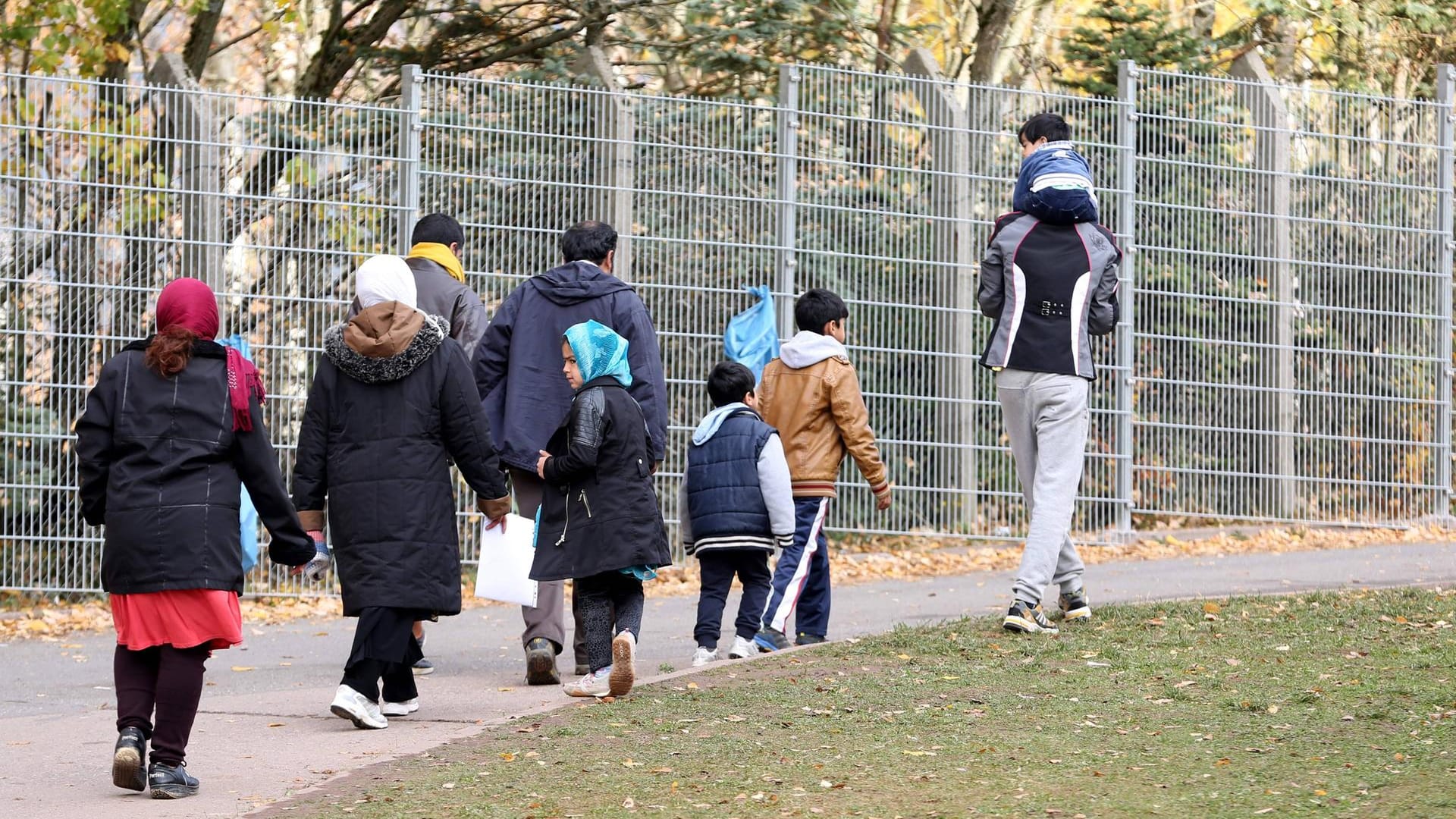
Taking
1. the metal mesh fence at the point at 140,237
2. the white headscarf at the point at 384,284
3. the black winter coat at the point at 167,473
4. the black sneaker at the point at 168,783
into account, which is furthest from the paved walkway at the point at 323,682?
the white headscarf at the point at 384,284

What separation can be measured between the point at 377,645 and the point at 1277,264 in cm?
775

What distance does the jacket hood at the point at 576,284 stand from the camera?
26.9 feet

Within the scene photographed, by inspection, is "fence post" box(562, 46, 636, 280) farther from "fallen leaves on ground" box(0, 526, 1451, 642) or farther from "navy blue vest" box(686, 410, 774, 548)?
"navy blue vest" box(686, 410, 774, 548)

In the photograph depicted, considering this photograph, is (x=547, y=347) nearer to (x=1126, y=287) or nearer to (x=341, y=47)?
(x=1126, y=287)

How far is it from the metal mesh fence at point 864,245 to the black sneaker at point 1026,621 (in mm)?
3623

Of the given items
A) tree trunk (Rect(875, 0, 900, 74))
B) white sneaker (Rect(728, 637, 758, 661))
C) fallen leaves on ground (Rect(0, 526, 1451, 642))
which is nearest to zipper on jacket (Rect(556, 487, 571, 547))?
white sneaker (Rect(728, 637, 758, 661))

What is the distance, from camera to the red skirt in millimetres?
6082

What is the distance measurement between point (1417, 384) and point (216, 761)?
9055 mm

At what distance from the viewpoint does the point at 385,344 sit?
6.91m

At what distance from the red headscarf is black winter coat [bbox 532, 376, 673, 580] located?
1.51 m

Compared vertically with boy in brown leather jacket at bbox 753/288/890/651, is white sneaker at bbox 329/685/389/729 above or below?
below

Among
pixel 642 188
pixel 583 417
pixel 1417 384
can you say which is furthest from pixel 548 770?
pixel 1417 384

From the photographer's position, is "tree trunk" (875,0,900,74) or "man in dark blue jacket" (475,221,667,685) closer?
"man in dark blue jacket" (475,221,667,685)

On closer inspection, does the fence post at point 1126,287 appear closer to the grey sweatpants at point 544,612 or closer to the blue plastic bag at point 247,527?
the grey sweatpants at point 544,612
